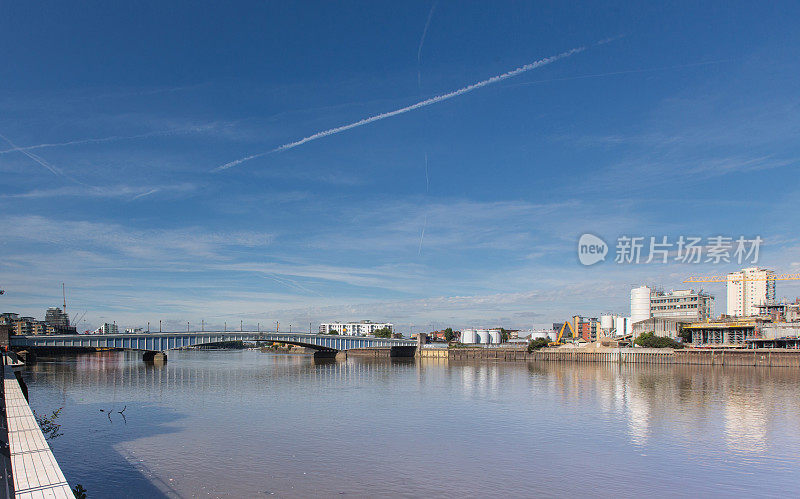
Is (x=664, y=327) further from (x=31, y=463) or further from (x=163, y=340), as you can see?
(x=31, y=463)

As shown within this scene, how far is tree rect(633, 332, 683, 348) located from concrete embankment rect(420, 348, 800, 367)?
18.2 ft

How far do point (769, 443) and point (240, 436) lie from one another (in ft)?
98.7

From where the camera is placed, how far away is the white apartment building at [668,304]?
588 feet

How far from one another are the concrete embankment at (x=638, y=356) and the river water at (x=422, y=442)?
56739 millimetres

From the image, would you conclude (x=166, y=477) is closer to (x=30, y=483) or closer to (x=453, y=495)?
(x=30, y=483)

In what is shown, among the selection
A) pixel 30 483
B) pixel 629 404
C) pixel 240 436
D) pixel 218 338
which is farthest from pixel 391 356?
pixel 30 483

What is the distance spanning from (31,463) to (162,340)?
10097cm

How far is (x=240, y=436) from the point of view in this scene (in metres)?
31.5

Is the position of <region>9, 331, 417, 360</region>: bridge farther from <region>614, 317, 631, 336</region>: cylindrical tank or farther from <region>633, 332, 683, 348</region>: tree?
<region>614, 317, 631, 336</region>: cylindrical tank

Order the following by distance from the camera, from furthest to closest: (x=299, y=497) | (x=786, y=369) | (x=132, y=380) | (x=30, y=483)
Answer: (x=786, y=369) → (x=132, y=380) → (x=299, y=497) → (x=30, y=483)

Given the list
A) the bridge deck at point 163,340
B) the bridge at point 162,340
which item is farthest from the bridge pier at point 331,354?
the bridge deck at point 163,340

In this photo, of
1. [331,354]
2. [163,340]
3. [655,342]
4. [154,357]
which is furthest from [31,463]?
[331,354]

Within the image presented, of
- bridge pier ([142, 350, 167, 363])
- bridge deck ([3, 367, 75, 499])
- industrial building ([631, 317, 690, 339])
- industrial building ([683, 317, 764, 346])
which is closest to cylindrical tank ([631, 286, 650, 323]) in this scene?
industrial building ([631, 317, 690, 339])

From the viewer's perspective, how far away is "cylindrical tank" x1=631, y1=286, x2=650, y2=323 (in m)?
185
